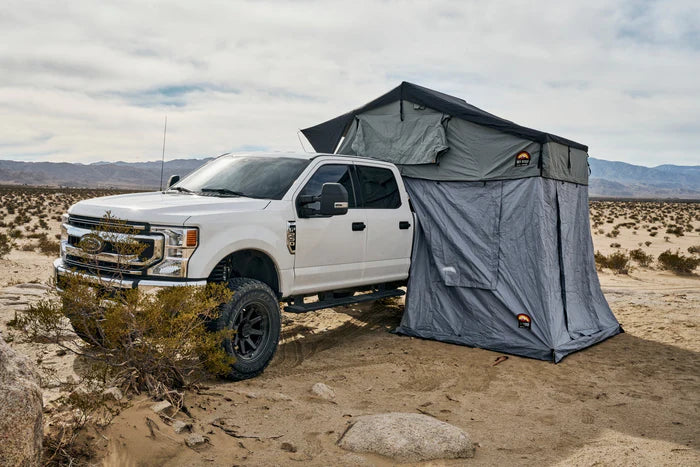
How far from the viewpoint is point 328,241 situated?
6895mm

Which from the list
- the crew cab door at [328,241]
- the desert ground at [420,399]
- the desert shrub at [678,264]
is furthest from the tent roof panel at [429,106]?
the desert shrub at [678,264]

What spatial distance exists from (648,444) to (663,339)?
13.4 feet

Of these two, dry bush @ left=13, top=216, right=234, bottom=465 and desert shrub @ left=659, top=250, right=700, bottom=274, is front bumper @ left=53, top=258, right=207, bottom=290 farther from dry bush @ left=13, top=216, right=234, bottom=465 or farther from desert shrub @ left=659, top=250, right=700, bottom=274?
desert shrub @ left=659, top=250, right=700, bottom=274

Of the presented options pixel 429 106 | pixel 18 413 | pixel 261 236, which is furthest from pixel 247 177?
pixel 18 413

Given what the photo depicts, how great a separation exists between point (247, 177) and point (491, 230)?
3.22m

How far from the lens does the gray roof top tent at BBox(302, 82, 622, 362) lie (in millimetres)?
7504

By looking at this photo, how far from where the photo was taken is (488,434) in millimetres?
5000

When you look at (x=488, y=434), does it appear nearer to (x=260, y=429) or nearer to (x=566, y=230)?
(x=260, y=429)

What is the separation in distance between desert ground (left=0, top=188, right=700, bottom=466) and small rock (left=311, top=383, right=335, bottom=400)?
0.19 feet

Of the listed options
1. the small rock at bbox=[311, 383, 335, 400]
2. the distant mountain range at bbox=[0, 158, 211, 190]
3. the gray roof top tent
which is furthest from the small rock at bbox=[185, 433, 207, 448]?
the distant mountain range at bbox=[0, 158, 211, 190]

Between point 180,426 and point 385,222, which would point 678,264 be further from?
point 180,426

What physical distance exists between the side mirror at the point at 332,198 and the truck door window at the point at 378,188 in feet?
3.85

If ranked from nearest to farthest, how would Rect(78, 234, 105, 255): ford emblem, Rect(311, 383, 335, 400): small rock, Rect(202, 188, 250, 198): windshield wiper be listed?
Rect(78, 234, 105, 255): ford emblem → Rect(311, 383, 335, 400): small rock → Rect(202, 188, 250, 198): windshield wiper

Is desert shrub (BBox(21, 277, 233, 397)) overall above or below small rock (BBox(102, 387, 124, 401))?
above
